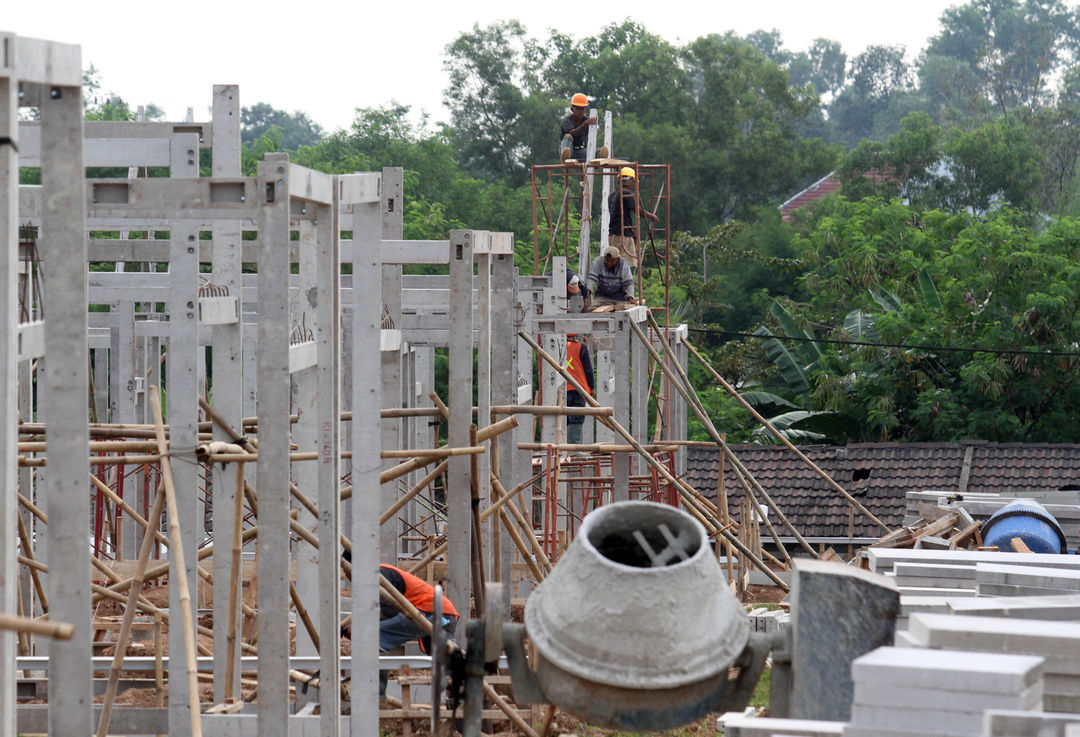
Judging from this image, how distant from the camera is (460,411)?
29.7 ft

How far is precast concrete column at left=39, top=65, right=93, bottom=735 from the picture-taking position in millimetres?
5246

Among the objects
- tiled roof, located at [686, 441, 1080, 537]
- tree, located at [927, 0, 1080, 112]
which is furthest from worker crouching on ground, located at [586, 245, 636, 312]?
tree, located at [927, 0, 1080, 112]

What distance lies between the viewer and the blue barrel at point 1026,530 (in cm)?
1352

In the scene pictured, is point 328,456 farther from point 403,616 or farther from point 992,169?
point 992,169

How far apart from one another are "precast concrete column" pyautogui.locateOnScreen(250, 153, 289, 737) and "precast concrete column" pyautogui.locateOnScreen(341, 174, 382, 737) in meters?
0.93

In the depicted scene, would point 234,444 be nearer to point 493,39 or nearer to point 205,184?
point 205,184

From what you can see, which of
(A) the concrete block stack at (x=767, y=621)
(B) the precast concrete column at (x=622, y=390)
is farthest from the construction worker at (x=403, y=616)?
(A) the concrete block stack at (x=767, y=621)

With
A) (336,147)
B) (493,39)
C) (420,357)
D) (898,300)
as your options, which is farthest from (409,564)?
(493,39)

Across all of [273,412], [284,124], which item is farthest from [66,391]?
[284,124]

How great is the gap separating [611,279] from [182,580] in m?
10.9

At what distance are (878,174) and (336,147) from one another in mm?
18475

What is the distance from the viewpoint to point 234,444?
7.69m

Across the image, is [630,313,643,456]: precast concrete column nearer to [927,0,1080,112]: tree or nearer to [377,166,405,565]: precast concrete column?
[377,166,405,565]: precast concrete column

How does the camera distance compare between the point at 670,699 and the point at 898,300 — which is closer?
the point at 670,699
